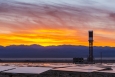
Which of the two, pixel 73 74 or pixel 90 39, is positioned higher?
pixel 90 39

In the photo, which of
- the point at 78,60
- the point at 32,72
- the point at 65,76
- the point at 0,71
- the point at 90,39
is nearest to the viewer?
the point at 32,72

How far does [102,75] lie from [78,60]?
46.8 m

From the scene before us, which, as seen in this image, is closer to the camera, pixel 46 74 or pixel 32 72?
pixel 32 72

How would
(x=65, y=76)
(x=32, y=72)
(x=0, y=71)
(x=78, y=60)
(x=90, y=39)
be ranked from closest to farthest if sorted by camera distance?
(x=32, y=72)
(x=0, y=71)
(x=65, y=76)
(x=90, y=39)
(x=78, y=60)

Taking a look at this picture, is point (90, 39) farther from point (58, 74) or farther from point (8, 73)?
point (8, 73)

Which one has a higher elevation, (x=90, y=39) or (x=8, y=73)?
(x=90, y=39)

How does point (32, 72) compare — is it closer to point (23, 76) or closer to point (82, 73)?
point (23, 76)

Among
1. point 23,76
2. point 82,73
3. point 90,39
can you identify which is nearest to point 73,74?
point 82,73

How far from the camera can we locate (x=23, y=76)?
18062 millimetres

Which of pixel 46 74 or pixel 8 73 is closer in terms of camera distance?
pixel 8 73

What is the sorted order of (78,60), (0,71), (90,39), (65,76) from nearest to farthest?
(0,71), (65,76), (90,39), (78,60)

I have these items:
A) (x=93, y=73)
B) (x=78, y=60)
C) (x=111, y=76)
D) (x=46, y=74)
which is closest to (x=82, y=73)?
(x=93, y=73)

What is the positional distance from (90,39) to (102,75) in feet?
137

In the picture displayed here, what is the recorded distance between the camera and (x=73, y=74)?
61.6 ft
